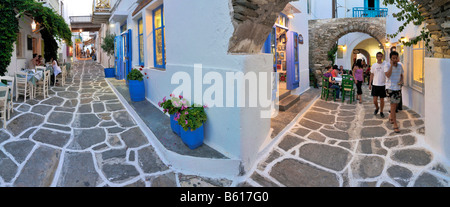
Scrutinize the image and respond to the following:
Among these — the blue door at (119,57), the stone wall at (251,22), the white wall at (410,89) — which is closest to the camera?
the stone wall at (251,22)

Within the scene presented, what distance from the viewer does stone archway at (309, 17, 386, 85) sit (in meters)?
13.9

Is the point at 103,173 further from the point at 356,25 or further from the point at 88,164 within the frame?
the point at 356,25

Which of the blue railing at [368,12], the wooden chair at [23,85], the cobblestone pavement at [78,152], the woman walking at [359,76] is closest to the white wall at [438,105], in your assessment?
the cobblestone pavement at [78,152]

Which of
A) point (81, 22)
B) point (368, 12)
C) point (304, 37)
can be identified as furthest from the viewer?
point (81, 22)

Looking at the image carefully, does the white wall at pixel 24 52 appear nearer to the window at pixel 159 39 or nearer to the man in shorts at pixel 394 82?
the window at pixel 159 39

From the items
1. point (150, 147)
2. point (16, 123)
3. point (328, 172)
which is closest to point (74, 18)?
point (16, 123)

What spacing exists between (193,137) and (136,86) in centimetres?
401

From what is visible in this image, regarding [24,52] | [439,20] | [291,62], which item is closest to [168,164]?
[439,20]

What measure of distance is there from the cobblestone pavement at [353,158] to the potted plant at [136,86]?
4.57m

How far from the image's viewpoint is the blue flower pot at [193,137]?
4.69 meters

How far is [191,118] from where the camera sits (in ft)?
15.2

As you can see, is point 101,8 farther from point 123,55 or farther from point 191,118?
point 191,118

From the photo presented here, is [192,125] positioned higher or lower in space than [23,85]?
lower

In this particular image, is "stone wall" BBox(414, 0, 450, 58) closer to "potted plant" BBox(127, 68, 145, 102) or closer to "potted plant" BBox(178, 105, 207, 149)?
"potted plant" BBox(178, 105, 207, 149)
